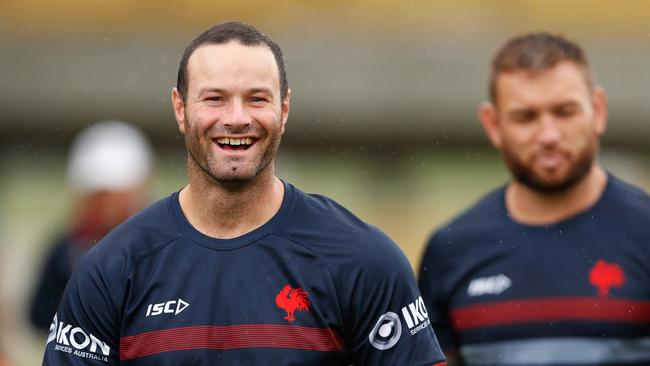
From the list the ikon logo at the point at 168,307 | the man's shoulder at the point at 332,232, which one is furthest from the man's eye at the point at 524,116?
the ikon logo at the point at 168,307

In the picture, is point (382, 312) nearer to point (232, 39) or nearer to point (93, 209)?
point (232, 39)

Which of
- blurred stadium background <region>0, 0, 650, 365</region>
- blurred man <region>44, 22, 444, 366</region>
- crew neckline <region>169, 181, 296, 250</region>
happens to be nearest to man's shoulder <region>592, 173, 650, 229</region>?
blurred man <region>44, 22, 444, 366</region>

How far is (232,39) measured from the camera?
5.14m

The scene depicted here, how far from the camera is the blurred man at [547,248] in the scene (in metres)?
6.58

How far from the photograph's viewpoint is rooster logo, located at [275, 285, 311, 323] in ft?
16.4

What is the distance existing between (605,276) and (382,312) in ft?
6.17

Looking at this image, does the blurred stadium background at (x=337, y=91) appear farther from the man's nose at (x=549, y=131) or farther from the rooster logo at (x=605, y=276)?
the rooster logo at (x=605, y=276)

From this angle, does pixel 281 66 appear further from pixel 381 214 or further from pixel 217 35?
pixel 381 214

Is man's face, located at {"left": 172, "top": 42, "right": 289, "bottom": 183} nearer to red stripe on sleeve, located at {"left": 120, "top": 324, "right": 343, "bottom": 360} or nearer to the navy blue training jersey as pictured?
the navy blue training jersey

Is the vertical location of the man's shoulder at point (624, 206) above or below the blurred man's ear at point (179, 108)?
below

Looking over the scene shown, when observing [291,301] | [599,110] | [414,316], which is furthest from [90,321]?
[599,110]

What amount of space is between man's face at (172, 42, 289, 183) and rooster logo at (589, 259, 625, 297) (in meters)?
2.08

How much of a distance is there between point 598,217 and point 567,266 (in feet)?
0.83

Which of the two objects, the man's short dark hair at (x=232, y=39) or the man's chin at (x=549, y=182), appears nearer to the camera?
the man's short dark hair at (x=232, y=39)
